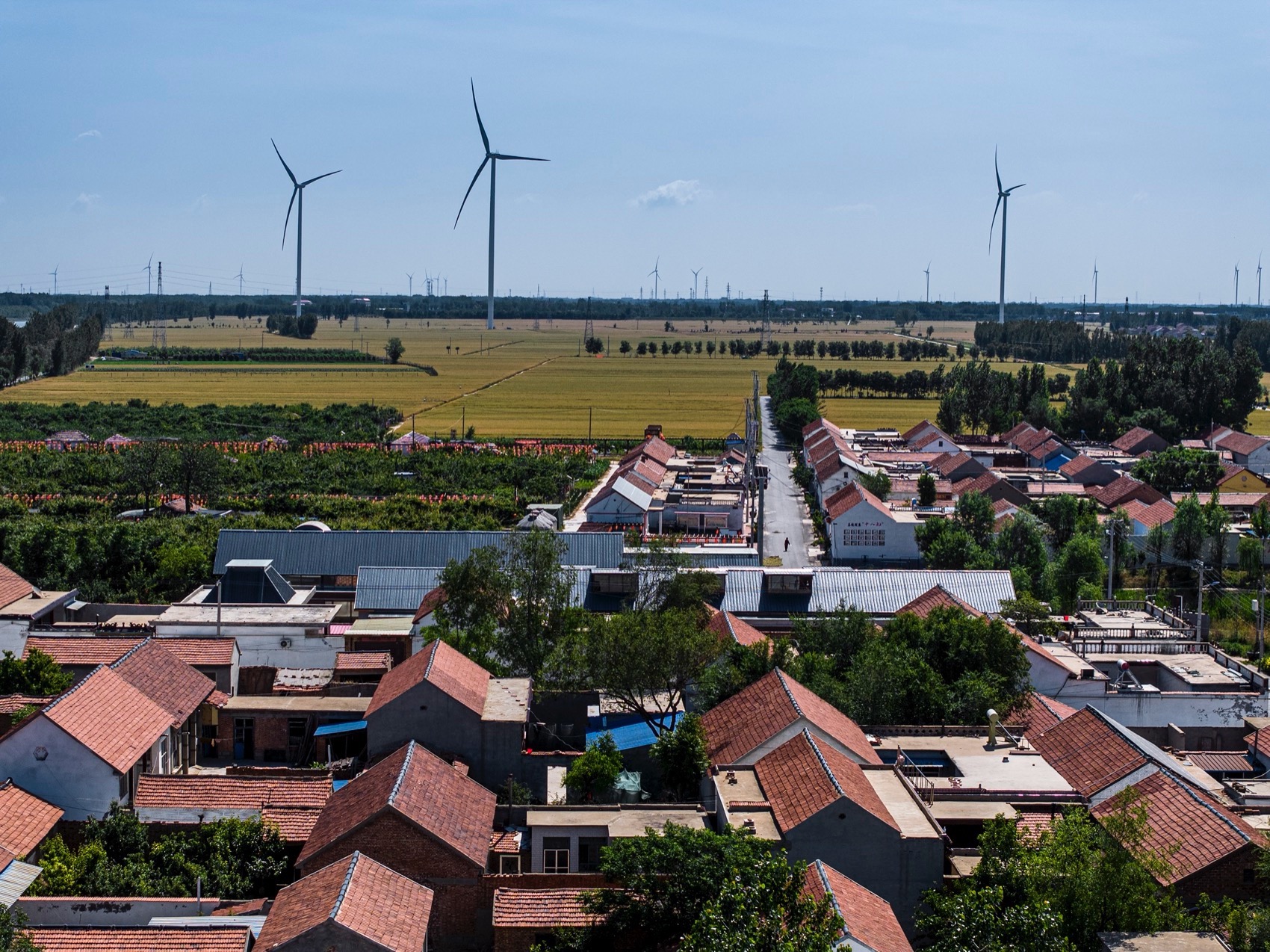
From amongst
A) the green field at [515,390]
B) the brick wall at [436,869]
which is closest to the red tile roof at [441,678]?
the brick wall at [436,869]

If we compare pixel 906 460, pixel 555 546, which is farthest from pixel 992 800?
pixel 906 460

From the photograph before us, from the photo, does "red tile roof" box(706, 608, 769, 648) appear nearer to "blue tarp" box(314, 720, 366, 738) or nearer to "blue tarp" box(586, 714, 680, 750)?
"blue tarp" box(586, 714, 680, 750)

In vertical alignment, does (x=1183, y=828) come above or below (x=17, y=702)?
above

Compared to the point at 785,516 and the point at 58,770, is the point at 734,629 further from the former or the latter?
the point at 785,516

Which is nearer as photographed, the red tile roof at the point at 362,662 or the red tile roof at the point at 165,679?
the red tile roof at the point at 165,679

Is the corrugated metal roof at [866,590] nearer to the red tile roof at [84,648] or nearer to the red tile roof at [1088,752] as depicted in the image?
the red tile roof at [1088,752]

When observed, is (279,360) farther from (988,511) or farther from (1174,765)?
(1174,765)

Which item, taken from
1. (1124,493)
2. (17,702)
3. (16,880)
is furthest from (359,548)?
(1124,493)
